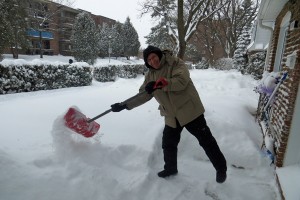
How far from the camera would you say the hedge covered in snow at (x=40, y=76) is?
8.81 meters

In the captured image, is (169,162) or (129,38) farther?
(129,38)

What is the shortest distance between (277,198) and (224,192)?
588 mm

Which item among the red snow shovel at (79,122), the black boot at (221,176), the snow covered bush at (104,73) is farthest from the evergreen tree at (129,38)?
the black boot at (221,176)

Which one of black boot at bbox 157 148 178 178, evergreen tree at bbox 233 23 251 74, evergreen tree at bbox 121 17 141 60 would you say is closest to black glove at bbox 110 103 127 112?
black boot at bbox 157 148 178 178

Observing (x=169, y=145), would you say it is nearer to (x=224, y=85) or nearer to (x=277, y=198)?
(x=277, y=198)

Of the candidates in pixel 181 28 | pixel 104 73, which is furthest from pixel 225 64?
pixel 181 28

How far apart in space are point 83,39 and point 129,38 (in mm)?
13828

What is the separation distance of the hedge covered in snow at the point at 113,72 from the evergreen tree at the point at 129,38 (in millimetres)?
25763

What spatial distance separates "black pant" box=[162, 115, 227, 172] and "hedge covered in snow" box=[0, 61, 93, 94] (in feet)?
25.2

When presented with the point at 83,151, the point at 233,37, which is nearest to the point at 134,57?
the point at 233,37

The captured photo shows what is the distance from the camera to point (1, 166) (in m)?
2.53

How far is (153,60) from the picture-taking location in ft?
9.32

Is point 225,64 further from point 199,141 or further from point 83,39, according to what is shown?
point 199,141

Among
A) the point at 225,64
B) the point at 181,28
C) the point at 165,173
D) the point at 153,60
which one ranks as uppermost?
the point at 181,28
